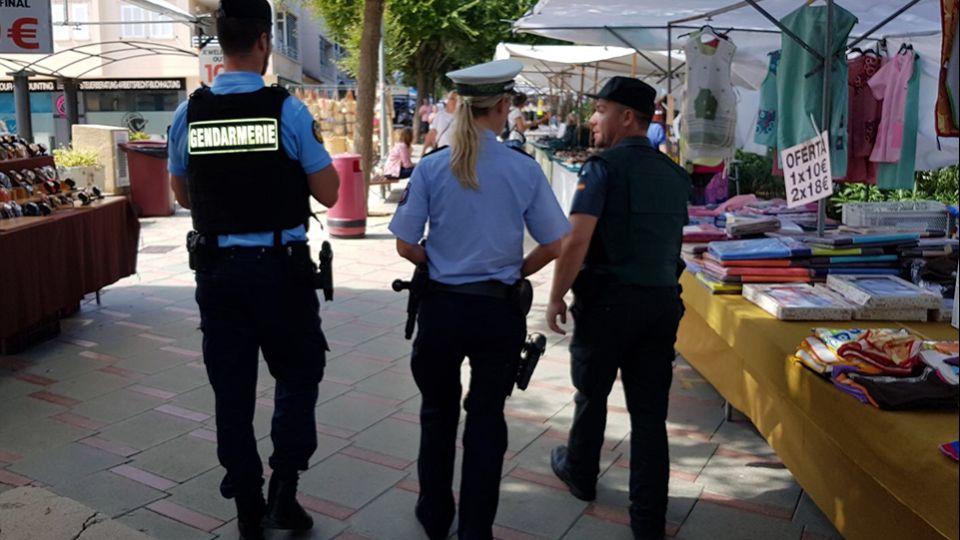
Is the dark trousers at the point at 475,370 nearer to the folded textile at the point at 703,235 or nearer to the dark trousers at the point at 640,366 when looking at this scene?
the dark trousers at the point at 640,366

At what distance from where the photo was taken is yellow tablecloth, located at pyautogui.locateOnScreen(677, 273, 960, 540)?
2.50 metres

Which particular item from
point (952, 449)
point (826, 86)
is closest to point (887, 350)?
point (952, 449)

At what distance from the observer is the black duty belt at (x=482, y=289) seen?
3146 millimetres

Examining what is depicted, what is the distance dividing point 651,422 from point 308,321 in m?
1.44

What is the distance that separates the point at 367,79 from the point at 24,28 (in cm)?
493

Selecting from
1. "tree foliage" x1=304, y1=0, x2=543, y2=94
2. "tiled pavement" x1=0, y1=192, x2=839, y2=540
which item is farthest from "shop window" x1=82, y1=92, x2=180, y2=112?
"tiled pavement" x1=0, y1=192, x2=839, y2=540

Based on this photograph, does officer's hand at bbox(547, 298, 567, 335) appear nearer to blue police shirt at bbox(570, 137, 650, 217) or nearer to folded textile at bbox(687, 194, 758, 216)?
blue police shirt at bbox(570, 137, 650, 217)

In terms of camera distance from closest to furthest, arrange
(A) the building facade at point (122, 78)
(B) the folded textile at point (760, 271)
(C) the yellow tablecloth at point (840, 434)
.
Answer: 1. (C) the yellow tablecloth at point (840, 434)
2. (B) the folded textile at point (760, 271)
3. (A) the building facade at point (122, 78)

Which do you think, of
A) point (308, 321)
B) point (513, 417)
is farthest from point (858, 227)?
point (308, 321)

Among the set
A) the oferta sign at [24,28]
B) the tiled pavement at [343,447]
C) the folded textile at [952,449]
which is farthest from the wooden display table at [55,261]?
the folded textile at [952,449]

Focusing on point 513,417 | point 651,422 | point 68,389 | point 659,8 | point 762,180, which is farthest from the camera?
point 762,180

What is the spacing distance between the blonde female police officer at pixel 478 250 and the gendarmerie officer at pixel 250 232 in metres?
0.43

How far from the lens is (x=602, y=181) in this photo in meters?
3.42

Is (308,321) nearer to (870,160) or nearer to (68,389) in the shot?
(68,389)
